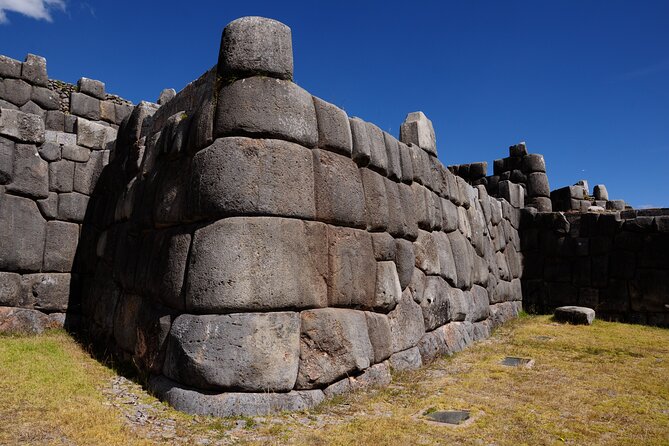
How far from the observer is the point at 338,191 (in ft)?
16.0

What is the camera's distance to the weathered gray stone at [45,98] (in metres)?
9.90

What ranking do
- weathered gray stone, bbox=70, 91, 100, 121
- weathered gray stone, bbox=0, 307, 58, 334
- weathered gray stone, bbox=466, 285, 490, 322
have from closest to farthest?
weathered gray stone, bbox=0, 307, 58, 334 < weathered gray stone, bbox=466, 285, 490, 322 < weathered gray stone, bbox=70, 91, 100, 121

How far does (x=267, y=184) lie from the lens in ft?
14.0

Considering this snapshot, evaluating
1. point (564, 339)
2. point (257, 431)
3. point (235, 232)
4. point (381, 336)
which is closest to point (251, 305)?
point (235, 232)

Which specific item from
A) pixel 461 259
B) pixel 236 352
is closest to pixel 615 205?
pixel 461 259

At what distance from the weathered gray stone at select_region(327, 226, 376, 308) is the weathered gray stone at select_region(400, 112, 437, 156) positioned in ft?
8.47

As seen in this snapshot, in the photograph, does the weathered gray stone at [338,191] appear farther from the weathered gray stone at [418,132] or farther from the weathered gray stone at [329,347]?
the weathered gray stone at [418,132]

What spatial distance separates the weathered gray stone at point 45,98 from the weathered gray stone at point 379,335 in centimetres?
872

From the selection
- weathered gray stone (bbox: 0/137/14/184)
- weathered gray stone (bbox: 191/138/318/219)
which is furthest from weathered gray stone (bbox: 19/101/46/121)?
weathered gray stone (bbox: 191/138/318/219)

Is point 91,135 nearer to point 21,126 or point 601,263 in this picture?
point 21,126

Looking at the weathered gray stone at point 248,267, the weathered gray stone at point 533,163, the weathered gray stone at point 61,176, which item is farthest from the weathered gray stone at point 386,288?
the weathered gray stone at point 533,163

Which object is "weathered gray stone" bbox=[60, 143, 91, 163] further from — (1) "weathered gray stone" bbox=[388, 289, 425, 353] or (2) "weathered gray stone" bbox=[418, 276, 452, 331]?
(2) "weathered gray stone" bbox=[418, 276, 452, 331]

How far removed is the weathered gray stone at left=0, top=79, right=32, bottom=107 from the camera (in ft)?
31.3

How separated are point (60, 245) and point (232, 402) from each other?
4.76 meters
